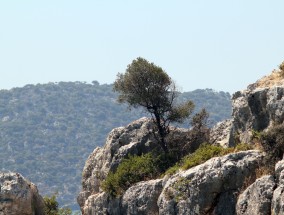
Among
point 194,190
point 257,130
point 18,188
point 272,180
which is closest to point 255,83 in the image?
point 257,130

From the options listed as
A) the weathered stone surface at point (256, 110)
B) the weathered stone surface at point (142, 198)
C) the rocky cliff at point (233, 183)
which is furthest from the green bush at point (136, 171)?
the weathered stone surface at point (256, 110)

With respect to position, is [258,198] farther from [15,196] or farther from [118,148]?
[118,148]

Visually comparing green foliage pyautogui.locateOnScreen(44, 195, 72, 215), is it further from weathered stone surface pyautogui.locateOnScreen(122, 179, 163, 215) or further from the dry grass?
the dry grass

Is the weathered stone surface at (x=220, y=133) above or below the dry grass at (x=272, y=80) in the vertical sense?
below

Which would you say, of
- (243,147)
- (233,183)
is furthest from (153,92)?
(233,183)

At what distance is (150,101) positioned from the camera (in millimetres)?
64750

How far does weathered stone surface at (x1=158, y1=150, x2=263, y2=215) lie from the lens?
4469cm

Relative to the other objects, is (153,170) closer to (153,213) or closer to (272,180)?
(153,213)

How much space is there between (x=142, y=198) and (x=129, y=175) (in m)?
5.53

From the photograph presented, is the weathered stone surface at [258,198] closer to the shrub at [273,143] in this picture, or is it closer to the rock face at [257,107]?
the shrub at [273,143]

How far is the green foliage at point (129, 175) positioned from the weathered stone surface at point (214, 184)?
10.2m

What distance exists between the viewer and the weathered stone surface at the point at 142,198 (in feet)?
172

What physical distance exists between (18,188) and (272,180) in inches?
869

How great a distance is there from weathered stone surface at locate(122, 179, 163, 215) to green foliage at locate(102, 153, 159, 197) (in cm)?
199
